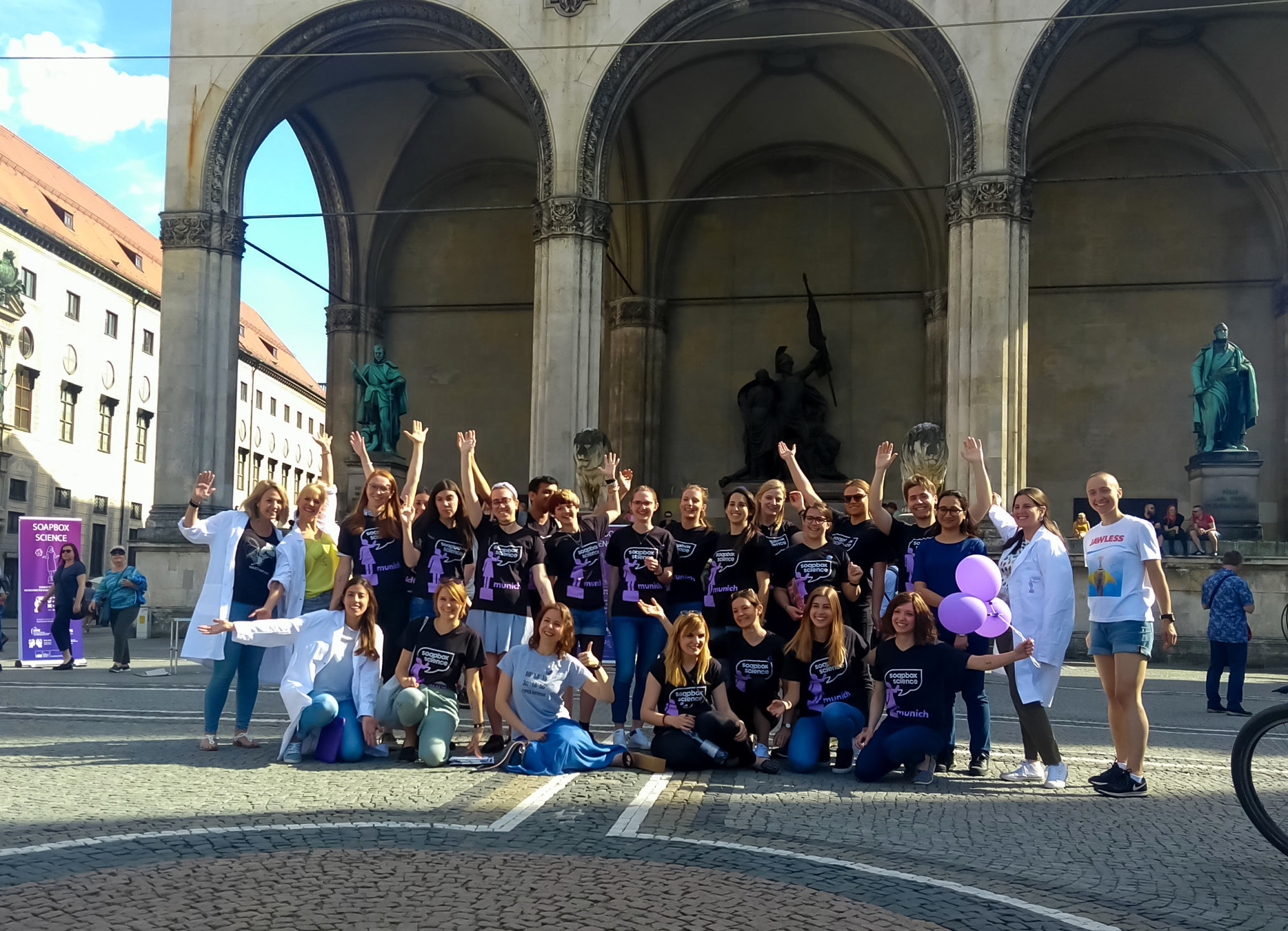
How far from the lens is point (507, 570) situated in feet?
29.0

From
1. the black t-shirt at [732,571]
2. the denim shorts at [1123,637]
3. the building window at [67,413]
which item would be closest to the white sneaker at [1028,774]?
the denim shorts at [1123,637]

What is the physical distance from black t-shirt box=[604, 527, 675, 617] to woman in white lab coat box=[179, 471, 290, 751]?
89.5 inches

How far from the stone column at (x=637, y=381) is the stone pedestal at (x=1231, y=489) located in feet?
40.4

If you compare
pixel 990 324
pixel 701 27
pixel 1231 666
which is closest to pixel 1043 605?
pixel 1231 666

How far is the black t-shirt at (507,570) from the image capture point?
8.84 metres

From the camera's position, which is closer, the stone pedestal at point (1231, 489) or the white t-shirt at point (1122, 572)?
the white t-shirt at point (1122, 572)

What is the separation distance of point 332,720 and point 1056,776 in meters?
4.61

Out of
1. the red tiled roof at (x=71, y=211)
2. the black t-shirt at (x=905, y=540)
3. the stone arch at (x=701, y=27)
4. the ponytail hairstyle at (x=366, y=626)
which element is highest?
the red tiled roof at (x=71, y=211)

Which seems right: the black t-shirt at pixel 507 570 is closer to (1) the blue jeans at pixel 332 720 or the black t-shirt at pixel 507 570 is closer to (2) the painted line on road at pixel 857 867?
(1) the blue jeans at pixel 332 720

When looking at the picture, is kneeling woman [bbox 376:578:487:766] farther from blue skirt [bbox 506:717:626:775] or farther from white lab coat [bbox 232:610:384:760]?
blue skirt [bbox 506:717:626:775]

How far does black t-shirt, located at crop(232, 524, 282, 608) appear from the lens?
8.70 m

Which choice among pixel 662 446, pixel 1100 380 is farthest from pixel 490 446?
pixel 1100 380

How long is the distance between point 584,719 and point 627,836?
276 cm

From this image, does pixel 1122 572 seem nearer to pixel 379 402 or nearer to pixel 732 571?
pixel 732 571
